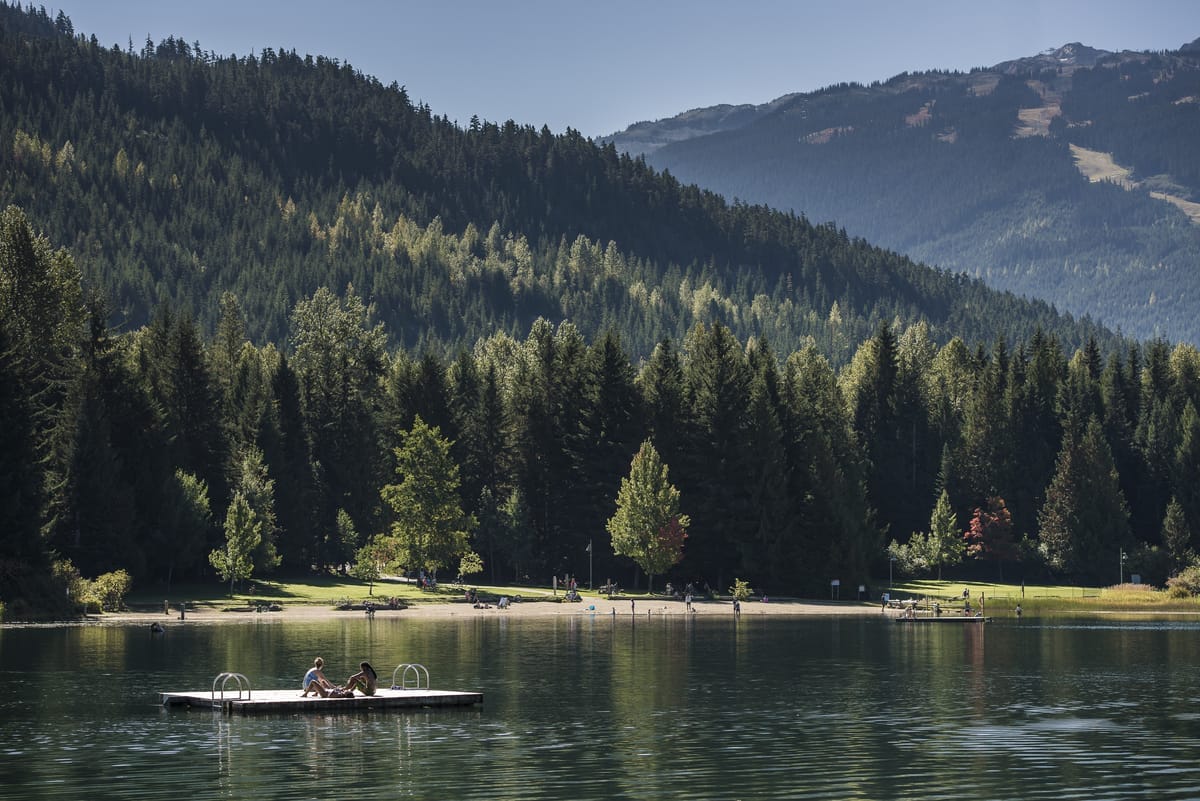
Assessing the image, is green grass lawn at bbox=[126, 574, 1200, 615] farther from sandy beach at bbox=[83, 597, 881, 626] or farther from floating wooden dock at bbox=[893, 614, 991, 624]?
floating wooden dock at bbox=[893, 614, 991, 624]

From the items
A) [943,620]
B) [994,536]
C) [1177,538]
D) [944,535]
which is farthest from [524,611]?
[1177,538]

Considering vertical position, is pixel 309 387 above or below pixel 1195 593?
above

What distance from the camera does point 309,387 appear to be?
166375 mm

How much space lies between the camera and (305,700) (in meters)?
68.2

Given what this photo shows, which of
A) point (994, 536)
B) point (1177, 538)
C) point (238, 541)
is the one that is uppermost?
point (238, 541)

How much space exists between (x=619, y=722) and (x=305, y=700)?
1288 cm

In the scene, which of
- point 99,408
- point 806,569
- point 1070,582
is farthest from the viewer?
point 1070,582

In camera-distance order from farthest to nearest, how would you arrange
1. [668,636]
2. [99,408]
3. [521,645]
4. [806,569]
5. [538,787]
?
[806,569] → [99,408] → [668,636] → [521,645] → [538,787]

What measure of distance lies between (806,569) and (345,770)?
111026mm

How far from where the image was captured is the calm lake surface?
51219mm

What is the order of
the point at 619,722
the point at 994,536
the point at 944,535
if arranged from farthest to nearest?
the point at 994,536 → the point at 944,535 → the point at 619,722

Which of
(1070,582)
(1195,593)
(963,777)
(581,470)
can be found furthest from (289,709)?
(1070,582)

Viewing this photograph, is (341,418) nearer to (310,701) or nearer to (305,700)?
(305,700)

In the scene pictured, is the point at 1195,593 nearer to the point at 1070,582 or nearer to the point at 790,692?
the point at 1070,582
